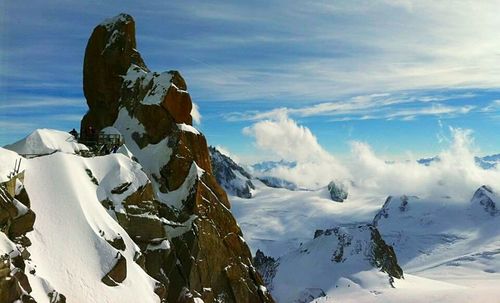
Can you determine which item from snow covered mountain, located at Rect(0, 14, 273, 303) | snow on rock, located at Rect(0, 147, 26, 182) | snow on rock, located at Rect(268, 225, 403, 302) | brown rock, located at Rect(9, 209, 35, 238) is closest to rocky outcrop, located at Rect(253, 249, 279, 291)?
snow on rock, located at Rect(268, 225, 403, 302)

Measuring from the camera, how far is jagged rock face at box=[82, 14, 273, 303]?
4900 centimetres

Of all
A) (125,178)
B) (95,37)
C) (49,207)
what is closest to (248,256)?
(125,178)

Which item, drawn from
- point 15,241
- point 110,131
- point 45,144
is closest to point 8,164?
point 15,241

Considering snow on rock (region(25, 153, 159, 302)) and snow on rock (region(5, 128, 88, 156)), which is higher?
snow on rock (region(5, 128, 88, 156))

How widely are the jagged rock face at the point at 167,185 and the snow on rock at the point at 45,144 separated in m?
7.12

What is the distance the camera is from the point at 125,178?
46375 millimetres

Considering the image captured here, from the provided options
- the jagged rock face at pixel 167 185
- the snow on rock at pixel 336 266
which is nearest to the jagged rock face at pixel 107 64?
the jagged rock face at pixel 167 185

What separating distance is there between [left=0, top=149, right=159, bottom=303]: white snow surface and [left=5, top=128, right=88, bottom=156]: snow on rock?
336 cm

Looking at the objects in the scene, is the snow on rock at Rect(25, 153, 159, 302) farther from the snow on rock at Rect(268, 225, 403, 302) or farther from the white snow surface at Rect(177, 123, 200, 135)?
the snow on rock at Rect(268, 225, 403, 302)

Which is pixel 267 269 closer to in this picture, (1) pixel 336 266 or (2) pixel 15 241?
(1) pixel 336 266

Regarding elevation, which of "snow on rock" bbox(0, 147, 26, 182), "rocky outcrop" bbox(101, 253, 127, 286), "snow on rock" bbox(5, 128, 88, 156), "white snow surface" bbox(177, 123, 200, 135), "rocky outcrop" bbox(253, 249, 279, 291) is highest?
"snow on rock" bbox(0, 147, 26, 182)

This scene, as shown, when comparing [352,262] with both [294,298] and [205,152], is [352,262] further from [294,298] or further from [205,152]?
[205,152]

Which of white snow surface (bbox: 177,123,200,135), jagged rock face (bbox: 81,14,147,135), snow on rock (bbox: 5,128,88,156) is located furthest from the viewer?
jagged rock face (bbox: 81,14,147,135)

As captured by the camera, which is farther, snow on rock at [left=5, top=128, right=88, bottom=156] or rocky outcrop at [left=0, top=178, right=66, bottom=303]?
snow on rock at [left=5, top=128, right=88, bottom=156]
